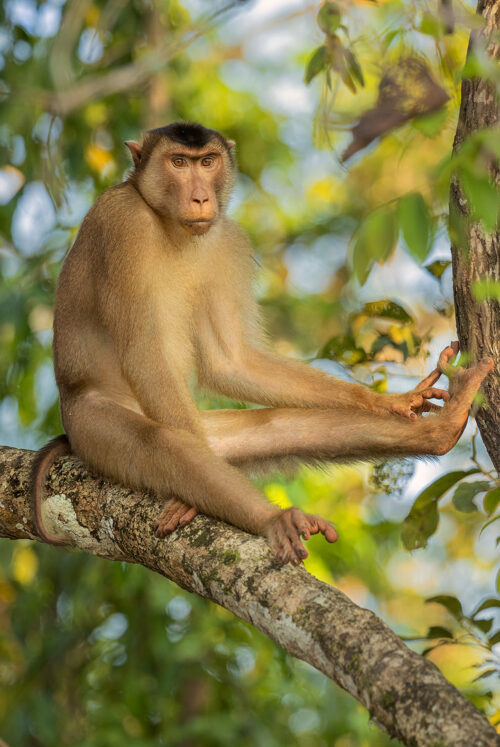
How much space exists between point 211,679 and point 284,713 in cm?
74

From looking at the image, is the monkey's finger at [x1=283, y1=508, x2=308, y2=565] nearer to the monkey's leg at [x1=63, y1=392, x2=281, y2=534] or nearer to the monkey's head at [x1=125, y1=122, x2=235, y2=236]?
the monkey's leg at [x1=63, y1=392, x2=281, y2=534]

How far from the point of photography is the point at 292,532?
3545 millimetres

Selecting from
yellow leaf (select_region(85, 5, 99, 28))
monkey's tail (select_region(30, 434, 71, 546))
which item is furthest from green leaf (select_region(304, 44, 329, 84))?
yellow leaf (select_region(85, 5, 99, 28))

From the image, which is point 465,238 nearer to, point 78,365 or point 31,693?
point 78,365

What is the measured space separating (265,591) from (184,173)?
2676 mm

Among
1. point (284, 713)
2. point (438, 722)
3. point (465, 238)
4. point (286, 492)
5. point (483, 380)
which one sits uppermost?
point (465, 238)

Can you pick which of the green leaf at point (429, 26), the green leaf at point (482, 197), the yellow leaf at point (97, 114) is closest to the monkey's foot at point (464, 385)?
the green leaf at point (429, 26)

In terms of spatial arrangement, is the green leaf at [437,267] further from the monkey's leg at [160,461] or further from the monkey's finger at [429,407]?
the monkey's leg at [160,461]

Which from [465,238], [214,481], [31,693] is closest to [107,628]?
[31,693]

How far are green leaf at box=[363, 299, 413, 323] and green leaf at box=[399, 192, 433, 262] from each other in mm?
2033

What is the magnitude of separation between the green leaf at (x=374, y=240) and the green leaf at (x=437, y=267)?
1667 mm

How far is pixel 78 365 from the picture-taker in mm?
5039

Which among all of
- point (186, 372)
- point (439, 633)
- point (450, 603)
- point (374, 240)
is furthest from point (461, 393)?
point (374, 240)

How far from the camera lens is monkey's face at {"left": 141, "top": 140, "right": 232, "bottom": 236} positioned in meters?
A: 4.82
